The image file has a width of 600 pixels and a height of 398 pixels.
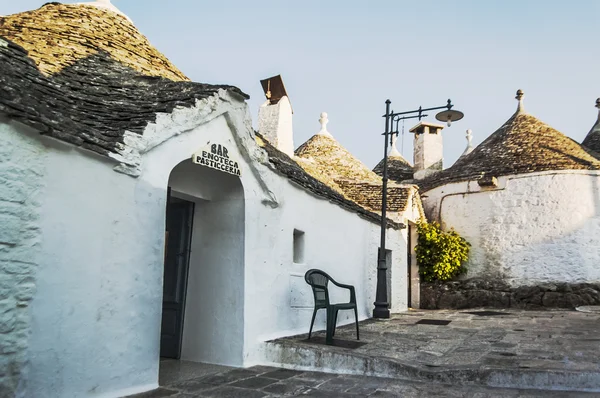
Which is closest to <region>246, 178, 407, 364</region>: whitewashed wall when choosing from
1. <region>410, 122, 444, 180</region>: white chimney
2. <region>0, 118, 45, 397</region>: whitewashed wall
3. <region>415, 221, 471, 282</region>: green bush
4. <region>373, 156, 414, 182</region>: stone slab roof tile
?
<region>0, 118, 45, 397</region>: whitewashed wall

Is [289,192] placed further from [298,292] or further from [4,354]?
[4,354]

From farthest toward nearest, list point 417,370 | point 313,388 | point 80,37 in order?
point 80,37, point 417,370, point 313,388

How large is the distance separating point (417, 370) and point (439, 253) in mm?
9558

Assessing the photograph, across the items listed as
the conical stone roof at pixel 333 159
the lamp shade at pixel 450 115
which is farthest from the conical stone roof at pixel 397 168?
the lamp shade at pixel 450 115

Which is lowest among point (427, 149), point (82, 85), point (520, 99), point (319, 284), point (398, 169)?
point (319, 284)

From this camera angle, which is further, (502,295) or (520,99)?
(520,99)

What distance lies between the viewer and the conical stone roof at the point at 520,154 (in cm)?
1339


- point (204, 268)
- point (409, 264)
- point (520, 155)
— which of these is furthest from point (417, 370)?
point (520, 155)

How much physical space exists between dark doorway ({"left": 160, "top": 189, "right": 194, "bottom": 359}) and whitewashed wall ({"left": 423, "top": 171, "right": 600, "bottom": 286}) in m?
10.5

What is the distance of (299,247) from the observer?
24.4 feet

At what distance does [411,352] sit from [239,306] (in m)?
2.18

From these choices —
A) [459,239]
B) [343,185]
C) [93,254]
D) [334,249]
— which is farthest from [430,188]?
[93,254]

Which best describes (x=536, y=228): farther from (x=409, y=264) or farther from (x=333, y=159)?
(x=333, y=159)

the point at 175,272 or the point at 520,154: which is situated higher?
the point at 520,154
